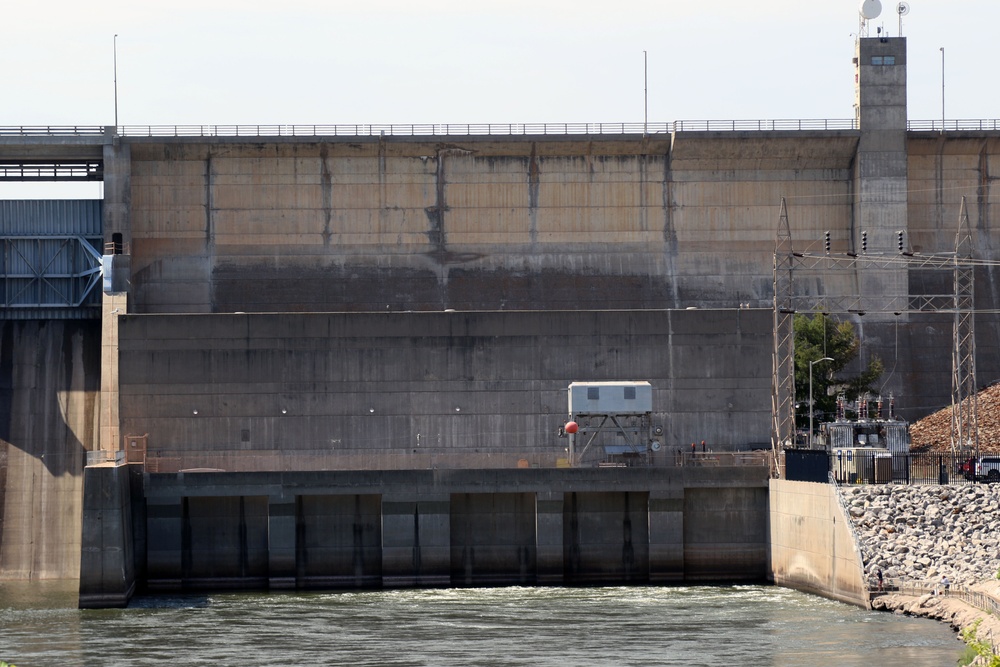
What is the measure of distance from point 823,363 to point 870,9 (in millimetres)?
18216

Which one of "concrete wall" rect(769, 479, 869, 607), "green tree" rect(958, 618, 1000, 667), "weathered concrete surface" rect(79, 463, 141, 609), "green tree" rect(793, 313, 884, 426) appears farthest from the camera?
"green tree" rect(793, 313, 884, 426)

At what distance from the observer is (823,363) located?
70.4 m

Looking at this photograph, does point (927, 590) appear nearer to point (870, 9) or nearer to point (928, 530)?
point (928, 530)

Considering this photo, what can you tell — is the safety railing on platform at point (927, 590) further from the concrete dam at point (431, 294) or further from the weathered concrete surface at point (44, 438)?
the weathered concrete surface at point (44, 438)

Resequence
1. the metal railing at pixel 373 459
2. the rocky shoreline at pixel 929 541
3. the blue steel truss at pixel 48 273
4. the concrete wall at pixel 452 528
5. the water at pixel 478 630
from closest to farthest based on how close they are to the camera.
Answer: the water at pixel 478 630, the rocky shoreline at pixel 929 541, the concrete wall at pixel 452 528, the metal railing at pixel 373 459, the blue steel truss at pixel 48 273

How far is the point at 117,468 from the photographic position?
55.9m

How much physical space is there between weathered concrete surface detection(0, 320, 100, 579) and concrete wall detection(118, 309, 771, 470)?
14.3 ft

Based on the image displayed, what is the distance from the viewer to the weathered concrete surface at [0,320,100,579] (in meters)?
63.5

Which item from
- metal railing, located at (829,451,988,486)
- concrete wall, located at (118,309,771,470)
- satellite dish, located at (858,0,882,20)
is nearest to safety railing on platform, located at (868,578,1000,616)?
metal railing, located at (829,451,988,486)

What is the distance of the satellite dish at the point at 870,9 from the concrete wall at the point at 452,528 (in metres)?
27.9

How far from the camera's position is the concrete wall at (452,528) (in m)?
59.1

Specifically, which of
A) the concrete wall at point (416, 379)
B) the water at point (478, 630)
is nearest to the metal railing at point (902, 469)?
the water at point (478, 630)

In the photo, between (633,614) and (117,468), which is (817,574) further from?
(117,468)

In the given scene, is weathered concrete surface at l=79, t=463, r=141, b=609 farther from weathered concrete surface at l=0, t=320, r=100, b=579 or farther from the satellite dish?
the satellite dish
